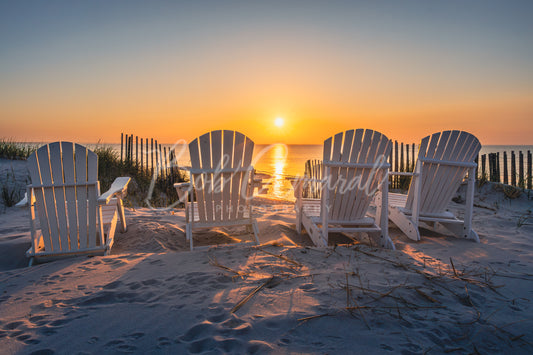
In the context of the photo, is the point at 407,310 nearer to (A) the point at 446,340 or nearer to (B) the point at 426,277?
(A) the point at 446,340

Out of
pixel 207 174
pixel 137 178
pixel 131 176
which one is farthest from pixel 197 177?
pixel 131 176

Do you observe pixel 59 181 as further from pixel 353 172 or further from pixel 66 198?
pixel 353 172

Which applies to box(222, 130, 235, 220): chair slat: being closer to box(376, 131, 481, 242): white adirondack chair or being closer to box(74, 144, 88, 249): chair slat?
box(74, 144, 88, 249): chair slat

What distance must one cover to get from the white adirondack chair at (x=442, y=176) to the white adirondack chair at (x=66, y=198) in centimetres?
334

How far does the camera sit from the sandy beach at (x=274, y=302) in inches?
A: 46.8

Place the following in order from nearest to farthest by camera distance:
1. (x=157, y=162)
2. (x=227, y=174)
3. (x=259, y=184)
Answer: (x=227, y=174) → (x=259, y=184) → (x=157, y=162)

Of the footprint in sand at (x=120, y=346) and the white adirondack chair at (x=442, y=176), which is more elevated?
the white adirondack chair at (x=442, y=176)

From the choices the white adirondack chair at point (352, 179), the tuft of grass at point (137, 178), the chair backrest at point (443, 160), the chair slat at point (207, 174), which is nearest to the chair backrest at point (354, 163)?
the white adirondack chair at point (352, 179)

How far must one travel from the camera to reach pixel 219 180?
121 inches

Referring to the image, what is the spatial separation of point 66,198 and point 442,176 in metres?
4.54

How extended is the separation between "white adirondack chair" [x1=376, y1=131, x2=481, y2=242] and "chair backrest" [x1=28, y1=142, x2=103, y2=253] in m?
3.37

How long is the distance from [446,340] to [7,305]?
2546mm

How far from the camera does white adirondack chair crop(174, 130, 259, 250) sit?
2982mm

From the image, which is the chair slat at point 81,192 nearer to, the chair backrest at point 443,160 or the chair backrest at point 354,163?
the chair backrest at point 354,163
